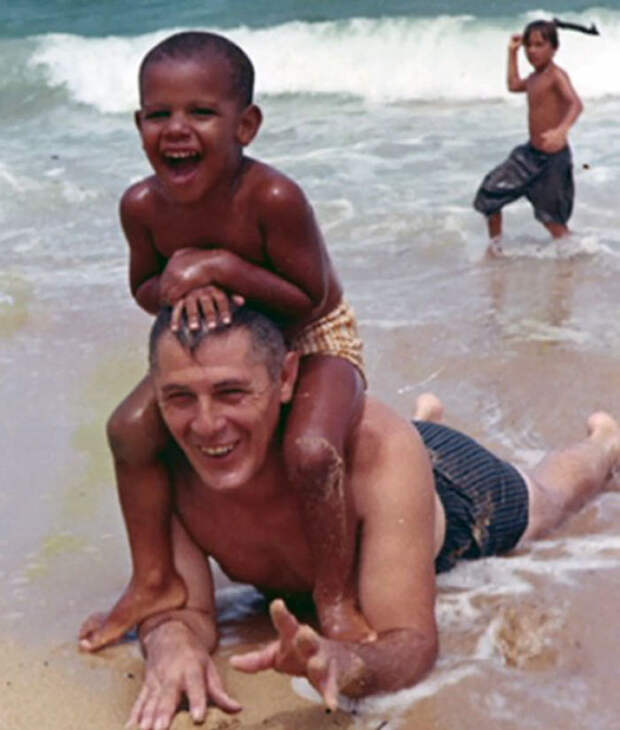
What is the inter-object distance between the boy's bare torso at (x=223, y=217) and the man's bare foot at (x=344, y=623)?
0.64 m

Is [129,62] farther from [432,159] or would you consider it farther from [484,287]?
[484,287]

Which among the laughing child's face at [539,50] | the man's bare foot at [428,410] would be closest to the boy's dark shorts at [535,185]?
the laughing child's face at [539,50]

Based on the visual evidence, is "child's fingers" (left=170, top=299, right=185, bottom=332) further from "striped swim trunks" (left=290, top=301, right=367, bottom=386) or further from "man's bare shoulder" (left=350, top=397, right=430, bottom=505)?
"man's bare shoulder" (left=350, top=397, right=430, bottom=505)

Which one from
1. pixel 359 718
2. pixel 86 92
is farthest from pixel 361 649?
pixel 86 92

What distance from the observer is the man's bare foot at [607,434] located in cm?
420

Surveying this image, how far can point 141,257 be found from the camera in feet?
10.5

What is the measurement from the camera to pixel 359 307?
6398 mm

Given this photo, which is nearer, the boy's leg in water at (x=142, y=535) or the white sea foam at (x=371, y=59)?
the boy's leg in water at (x=142, y=535)

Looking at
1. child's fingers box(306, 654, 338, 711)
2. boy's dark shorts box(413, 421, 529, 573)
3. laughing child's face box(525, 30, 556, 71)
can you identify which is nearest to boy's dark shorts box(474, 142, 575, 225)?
laughing child's face box(525, 30, 556, 71)

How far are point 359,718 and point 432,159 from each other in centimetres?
824

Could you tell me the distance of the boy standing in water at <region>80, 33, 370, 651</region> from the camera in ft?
9.33

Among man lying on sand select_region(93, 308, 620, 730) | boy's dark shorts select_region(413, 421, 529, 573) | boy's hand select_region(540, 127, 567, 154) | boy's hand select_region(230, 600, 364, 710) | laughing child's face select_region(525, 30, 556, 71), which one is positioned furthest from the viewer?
laughing child's face select_region(525, 30, 556, 71)

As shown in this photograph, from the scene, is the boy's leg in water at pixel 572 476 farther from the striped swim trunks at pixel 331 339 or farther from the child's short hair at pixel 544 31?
the child's short hair at pixel 544 31

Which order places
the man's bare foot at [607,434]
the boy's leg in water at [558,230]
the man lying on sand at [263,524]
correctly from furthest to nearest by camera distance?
the boy's leg in water at [558,230]
the man's bare foot at [607,434]
the man lying on sand at [263,524]
